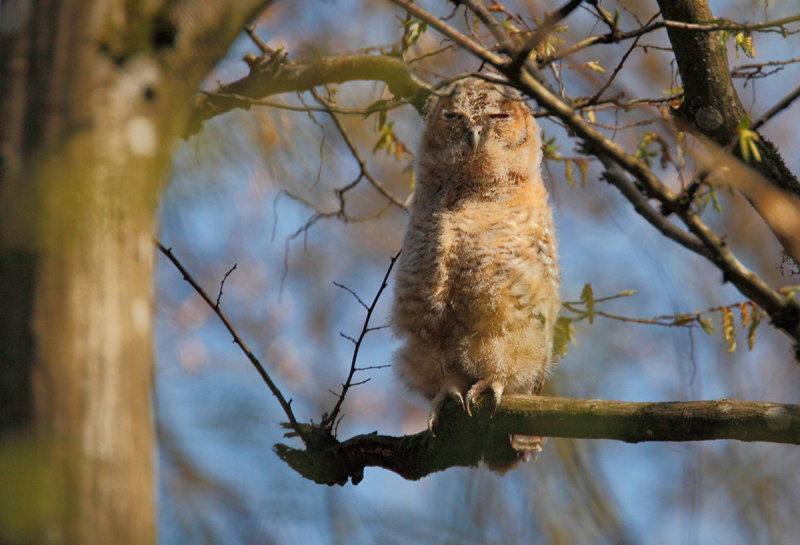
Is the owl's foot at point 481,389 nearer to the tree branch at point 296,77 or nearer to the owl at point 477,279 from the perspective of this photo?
the owl at point 477,279

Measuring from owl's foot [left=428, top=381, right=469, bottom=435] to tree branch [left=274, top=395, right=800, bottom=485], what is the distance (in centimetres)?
3

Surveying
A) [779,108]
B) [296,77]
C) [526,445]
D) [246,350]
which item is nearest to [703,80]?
[779,108]

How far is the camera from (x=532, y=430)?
8.16ft

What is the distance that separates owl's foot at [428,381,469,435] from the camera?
2844 millimetres

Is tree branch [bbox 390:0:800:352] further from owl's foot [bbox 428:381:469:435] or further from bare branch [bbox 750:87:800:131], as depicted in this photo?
owl's foot [bbox 428:381:469:435]

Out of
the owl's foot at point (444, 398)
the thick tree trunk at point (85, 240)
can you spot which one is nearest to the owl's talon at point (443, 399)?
the owl's foot at point (444, 398)

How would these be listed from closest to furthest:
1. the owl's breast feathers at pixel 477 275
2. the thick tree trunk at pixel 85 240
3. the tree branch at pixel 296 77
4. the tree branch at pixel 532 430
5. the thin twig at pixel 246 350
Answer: the thick tree trunk at pixel 85 240
the tree branch at pixel 532 430
the thin twig at pixel 246 350
the tree branch at pixel 296 77
the owl's breast feathers at pixel 477 275

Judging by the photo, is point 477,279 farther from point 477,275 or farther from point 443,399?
point 443,399

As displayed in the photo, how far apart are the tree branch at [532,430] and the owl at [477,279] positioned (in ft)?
0.36

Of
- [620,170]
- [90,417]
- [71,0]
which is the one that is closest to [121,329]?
[90,417]

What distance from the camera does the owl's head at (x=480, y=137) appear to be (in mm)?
3428

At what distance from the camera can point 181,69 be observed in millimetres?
1405

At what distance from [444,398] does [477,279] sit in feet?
1.67

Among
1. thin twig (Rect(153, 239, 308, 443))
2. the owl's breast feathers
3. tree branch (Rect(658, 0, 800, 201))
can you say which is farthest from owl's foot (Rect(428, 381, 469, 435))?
tree branch (Rect(658, 0, 800, 201))
